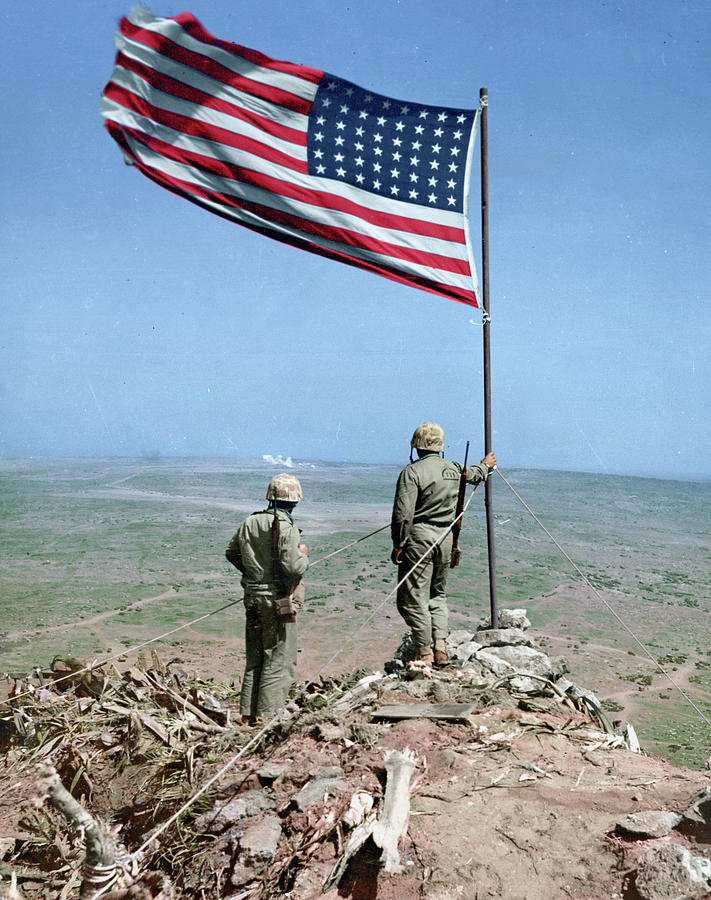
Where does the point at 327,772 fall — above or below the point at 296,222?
below

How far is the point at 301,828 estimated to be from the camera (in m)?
3.85

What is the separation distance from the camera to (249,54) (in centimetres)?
676

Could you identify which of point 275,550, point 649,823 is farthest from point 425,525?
point 649,823

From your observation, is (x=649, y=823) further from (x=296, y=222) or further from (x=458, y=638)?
(x=296, y=222)

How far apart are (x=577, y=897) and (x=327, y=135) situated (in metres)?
6.74

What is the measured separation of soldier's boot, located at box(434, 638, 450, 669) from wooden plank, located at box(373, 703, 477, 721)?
4.47 feet

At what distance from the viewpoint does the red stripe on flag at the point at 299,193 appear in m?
6.57

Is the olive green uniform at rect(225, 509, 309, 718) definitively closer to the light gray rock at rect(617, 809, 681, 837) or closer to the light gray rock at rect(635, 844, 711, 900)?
the light gray rock at rect(617, 809, 681, 837)

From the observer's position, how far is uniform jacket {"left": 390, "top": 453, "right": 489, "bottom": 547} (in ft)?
21.7

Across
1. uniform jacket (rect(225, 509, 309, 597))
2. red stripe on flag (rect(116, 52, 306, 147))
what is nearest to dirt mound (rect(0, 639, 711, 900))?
uniform jacket (rect(225, 509, 309, 597))

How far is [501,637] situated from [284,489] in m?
2.94

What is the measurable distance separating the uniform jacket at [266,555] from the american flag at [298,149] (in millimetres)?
2737

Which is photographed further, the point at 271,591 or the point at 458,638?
the point at 458,638

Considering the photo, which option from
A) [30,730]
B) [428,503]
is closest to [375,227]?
[428,503]
